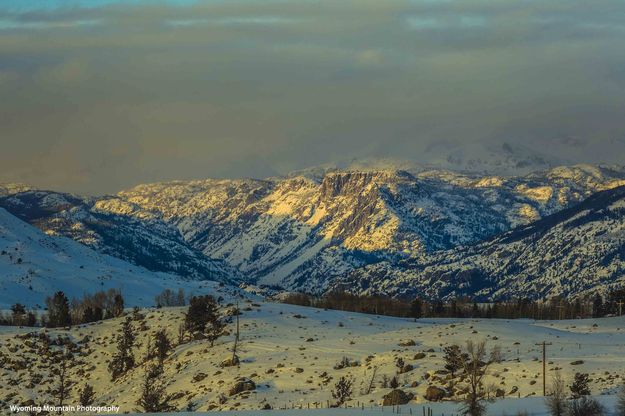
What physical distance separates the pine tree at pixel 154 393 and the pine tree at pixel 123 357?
8394 millimetres

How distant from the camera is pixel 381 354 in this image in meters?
154

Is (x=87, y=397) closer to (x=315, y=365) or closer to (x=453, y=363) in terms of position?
(x=315, y=365)

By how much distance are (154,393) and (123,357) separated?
41629mm

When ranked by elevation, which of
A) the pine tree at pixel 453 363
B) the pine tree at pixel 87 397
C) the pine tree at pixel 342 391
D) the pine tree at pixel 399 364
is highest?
the pine tree at pixel 453 363

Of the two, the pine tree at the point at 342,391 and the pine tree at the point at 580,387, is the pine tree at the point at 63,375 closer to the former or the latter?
the pine tree at the point at 342,391

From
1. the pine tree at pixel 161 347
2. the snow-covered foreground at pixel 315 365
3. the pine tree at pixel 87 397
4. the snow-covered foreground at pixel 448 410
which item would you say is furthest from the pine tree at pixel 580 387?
the pine tree at pixel 161 347

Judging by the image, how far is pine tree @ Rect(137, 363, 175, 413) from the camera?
123 m

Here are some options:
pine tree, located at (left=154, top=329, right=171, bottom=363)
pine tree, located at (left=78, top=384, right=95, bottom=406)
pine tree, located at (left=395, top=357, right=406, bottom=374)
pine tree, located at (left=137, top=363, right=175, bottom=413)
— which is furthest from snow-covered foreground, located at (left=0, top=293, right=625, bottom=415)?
pine tree, located at (left=154, top=329, right=171, bottom=363)

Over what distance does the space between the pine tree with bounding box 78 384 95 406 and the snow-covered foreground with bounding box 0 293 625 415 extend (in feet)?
4.88

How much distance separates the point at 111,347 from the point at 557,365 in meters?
94.2

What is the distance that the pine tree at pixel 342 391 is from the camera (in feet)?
412

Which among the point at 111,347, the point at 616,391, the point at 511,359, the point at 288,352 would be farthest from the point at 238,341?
the point at 616,391

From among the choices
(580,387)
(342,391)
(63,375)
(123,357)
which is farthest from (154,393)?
(580,387)

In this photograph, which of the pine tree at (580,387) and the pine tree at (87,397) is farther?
the pine tree at (87,397)
